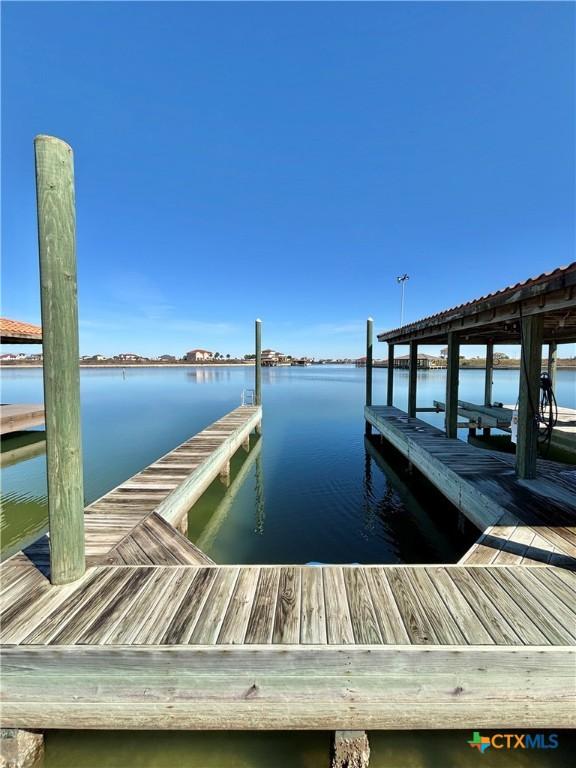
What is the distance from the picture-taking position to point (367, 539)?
6.32 meters

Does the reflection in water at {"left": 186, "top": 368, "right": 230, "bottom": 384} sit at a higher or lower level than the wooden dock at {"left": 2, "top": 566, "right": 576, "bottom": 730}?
higher

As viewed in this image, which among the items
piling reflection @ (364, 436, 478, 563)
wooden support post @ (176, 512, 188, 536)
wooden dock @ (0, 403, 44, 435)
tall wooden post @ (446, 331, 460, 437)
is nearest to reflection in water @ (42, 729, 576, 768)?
piling reflection @ (364, 436, 478, 563)

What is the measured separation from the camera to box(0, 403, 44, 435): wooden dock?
1377 cm

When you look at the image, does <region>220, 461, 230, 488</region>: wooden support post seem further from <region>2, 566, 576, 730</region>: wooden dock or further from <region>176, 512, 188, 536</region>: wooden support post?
<region>2, 566, 576, 730</region>: wooden dock

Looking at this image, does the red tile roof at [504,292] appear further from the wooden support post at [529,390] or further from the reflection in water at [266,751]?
the reflection in water at [266,751]

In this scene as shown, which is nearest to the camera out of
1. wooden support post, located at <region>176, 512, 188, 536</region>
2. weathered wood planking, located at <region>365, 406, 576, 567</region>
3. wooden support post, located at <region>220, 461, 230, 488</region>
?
weathered wood planking, located at <region>365, 406, 576, 567</region>

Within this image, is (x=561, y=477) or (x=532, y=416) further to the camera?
(x=561, y=477)

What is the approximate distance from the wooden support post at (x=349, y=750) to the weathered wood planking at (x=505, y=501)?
2.11 meters

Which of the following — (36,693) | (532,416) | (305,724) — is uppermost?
(532,416)

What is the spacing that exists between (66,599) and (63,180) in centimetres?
401

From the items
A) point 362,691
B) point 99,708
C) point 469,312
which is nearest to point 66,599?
point 99,708

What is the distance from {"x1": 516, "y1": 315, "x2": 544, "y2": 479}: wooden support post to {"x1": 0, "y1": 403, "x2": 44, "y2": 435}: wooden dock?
60.8 feet

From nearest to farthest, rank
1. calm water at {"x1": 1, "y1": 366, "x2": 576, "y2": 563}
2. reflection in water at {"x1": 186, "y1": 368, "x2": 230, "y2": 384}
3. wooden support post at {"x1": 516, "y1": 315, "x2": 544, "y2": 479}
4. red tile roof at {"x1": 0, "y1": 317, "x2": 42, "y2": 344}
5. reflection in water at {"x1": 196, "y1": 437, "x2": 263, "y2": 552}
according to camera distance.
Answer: wooden support post at {"x1": 516, "y1": 315, "x2": 544, "y2": 479} < calm water at {"x1": 1, "y1": 366, "x2": 576, "y2": 563} < reflection in water at {"x1": 196, "y1": 437, "x2": 263, "y2": 552} < red tile roof at {"x1": 0, "y1": 317, "x2": 42, "y2": 344} < reflection in water at {"x1": 186, "y1": 368, "x2": 230, "y2": 384}

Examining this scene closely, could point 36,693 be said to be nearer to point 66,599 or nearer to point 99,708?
point 99,708
